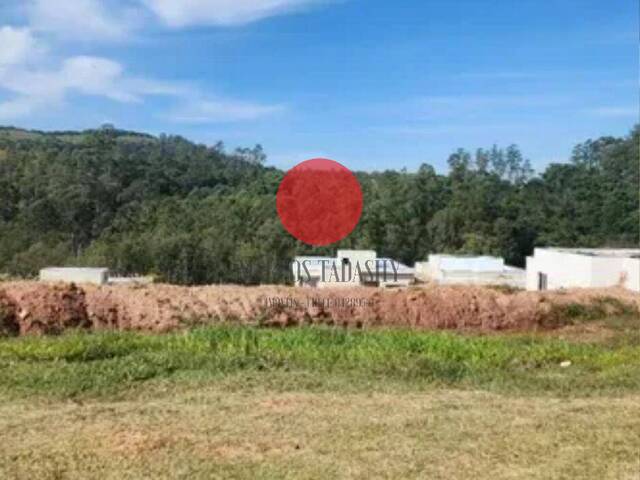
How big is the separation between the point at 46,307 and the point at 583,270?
43.8 ft

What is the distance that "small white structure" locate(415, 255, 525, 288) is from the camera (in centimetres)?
2269

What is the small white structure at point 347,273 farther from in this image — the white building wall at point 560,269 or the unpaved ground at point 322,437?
the unpaved ground at point 322,437

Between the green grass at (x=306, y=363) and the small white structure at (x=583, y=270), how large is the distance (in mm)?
9239

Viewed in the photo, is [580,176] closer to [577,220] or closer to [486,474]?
[577,220]

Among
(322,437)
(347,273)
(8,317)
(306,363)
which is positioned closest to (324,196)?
(347,273)

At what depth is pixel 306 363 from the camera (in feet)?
21.6

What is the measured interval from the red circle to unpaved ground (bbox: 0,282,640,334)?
3542 millimetres

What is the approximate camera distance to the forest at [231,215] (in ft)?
96.5

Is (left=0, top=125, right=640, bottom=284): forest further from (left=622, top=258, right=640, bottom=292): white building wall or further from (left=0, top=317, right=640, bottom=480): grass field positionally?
(left=0, top=317, right=640, bottom=480): grass field

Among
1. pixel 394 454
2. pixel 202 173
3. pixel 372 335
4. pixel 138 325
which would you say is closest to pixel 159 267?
pixel 202 173

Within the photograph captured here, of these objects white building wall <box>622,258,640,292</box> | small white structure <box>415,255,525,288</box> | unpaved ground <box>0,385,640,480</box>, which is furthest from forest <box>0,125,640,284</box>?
unpaved ground <box>0,385,640,480</box>

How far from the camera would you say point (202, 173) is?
43969 millimetres

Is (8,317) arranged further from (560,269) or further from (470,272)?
(470,272)

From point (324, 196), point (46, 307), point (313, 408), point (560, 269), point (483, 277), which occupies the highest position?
point (324, 196)
